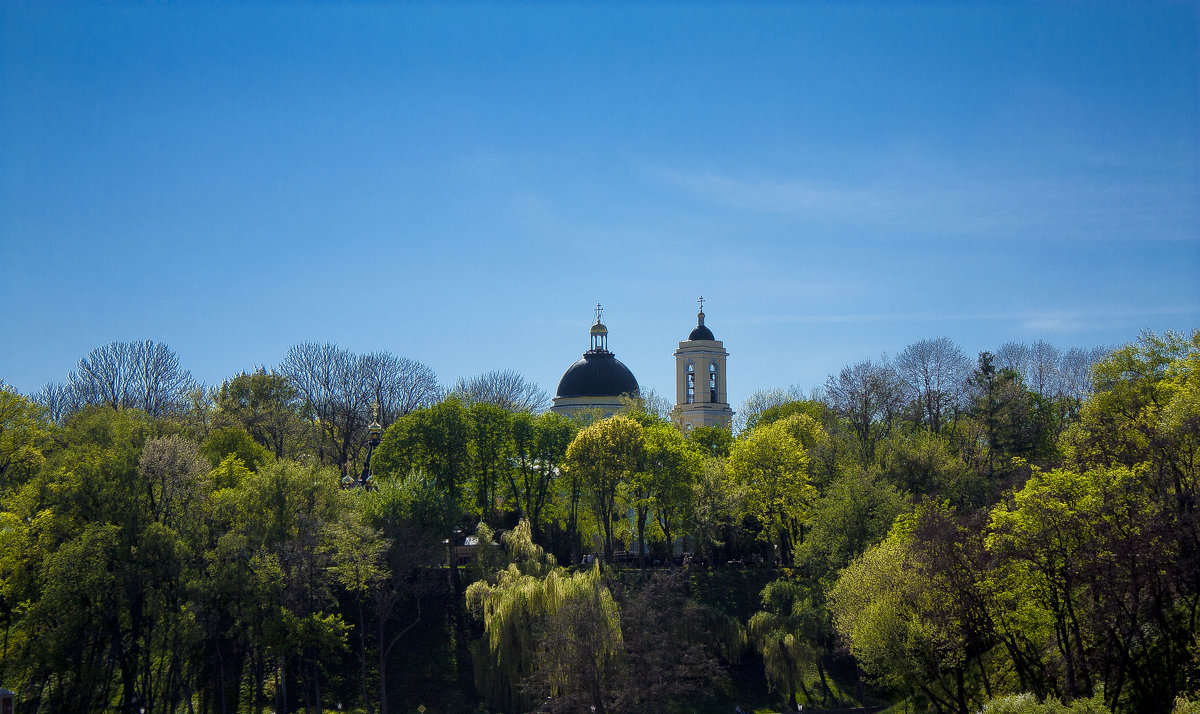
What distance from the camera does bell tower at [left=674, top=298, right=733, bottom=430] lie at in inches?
3071

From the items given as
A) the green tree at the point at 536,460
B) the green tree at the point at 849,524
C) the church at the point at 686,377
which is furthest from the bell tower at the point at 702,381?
the green tree at the point at 849,524

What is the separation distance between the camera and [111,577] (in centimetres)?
3275

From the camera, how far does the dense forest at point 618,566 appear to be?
26.4 meters

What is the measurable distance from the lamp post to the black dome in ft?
48.4

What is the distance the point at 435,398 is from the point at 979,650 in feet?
162

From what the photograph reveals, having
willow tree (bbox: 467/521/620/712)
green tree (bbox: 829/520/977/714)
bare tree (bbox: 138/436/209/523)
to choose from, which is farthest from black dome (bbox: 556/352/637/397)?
green tree (bbox: 829/520/977/714)

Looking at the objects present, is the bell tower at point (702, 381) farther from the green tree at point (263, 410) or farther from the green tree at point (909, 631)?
the green tree at point (909, 631)

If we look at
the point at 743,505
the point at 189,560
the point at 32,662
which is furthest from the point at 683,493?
the point at 32,662

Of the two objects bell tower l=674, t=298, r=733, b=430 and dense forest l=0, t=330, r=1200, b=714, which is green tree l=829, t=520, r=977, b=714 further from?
bell tower l=674, t=298, r=733, b=430

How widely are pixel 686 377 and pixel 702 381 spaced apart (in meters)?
1.52

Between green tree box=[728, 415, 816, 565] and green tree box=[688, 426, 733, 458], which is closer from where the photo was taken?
green tree box=[728, 415, 816, 565]

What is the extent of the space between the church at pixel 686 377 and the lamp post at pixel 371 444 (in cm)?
1544

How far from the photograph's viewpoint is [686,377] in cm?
7900

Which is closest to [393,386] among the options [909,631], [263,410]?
[263,410]
